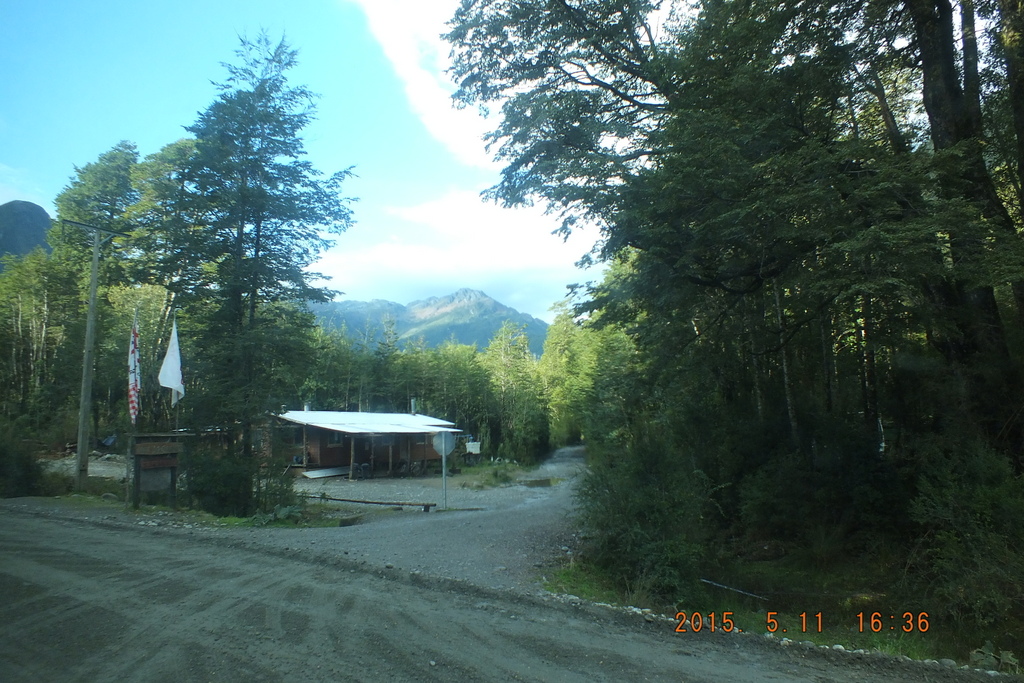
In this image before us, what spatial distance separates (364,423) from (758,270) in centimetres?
2794

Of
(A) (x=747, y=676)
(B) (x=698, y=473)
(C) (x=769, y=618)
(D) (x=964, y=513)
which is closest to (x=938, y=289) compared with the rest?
(D) (x=964, y=513)

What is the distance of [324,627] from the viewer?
536cm

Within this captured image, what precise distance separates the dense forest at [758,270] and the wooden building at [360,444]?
15381mm

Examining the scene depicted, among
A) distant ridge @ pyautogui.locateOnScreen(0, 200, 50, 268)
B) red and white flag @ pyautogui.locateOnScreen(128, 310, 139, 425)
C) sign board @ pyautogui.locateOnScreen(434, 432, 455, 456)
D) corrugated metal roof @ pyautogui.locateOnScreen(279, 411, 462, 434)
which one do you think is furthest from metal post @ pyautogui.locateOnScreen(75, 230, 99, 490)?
corrugated metal roof @ pyautogui.locateOnScreen(279, 411, 462, 434)

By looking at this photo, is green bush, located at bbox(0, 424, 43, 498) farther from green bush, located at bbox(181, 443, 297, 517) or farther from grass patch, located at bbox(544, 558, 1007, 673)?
grass patch, located at bbox(544, 558, 1007, 673)

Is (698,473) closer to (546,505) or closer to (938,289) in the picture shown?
(938,289)

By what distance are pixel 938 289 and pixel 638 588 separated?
7.76 metres

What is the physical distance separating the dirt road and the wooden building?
74.0 ft

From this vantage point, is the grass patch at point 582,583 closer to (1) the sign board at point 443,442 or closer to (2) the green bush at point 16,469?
(1) the sign board at point 443,442

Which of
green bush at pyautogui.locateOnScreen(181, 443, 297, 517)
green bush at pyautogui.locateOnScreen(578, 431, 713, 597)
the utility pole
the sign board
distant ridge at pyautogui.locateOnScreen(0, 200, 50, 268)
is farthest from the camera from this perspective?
distant ridge at pyautogui.locateOnScreen(0, 200, 50, 268)

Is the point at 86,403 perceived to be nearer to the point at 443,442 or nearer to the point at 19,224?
the point at 19,224

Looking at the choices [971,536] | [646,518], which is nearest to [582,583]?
[646,518]

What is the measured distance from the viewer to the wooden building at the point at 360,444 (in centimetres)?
3177

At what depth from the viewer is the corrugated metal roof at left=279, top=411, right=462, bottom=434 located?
30469 millimetres
